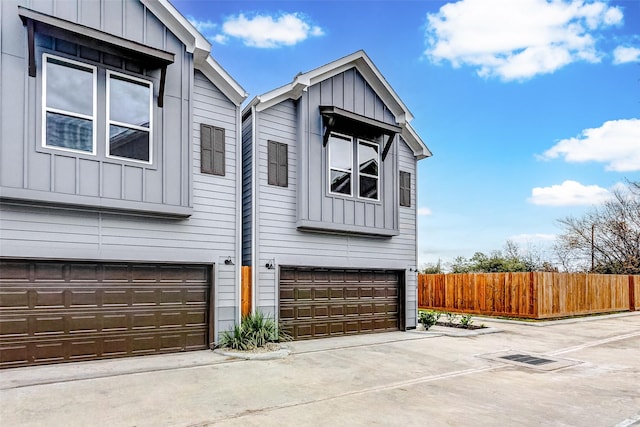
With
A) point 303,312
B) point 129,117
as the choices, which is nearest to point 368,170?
point 303,312

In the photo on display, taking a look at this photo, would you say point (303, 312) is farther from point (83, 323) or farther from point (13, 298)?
point (13, 298)

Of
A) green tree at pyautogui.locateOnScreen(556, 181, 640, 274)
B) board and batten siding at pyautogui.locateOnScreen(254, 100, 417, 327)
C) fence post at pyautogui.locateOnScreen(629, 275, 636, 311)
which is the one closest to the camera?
board and batten siding at pyautogui.locateOnScreen(254, 100, 417, 327)

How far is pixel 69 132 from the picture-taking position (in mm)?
7570

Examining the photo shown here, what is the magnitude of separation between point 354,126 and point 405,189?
2738 mm

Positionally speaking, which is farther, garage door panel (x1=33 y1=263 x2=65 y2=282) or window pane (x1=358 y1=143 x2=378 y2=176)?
Answer: window pane (x1=358 y1=143 x2=378 y2=176)

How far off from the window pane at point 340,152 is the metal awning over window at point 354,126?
0.83 ft

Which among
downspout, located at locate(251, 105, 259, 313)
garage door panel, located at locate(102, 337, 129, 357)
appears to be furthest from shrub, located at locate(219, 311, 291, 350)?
garage door panel, located at locate(102, 337, 129, 357)

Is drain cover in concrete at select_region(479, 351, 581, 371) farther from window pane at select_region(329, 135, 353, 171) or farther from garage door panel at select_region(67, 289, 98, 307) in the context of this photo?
garage door panel at select_region(67, 289, 98, 307)

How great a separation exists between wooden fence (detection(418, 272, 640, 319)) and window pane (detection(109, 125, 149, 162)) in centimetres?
1372

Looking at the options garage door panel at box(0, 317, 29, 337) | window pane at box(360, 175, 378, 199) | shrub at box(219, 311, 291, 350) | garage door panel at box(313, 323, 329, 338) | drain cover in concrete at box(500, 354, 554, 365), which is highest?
window pane at box(360, 175, 378, 199)

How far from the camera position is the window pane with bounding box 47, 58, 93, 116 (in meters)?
7.49

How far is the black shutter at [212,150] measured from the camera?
9.25 m

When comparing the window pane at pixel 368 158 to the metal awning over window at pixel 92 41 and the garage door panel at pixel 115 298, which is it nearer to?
the metal awning over window at pixel 92 41

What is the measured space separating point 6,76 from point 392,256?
950cm
